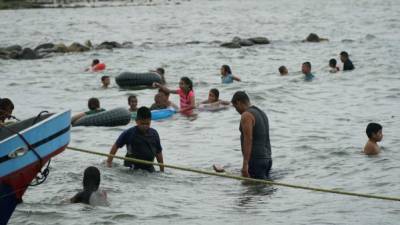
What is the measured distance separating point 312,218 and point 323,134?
24.9 feet

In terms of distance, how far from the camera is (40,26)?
7006 cm

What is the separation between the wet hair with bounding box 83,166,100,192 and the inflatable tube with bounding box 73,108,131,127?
8173 mm

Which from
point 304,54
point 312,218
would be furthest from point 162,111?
point 304,54

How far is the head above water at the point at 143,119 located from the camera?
1334 cm

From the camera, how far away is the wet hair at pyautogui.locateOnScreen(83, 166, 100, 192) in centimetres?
1120

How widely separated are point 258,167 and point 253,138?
1.69ft

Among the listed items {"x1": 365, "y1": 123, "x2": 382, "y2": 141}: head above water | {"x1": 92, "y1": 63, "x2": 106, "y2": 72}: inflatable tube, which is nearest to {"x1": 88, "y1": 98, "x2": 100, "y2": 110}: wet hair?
{"x1": 365, "y1": 123, "x2": 382, "y2": 141}: head above water

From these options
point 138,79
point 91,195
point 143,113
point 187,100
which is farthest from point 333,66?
point 91,195

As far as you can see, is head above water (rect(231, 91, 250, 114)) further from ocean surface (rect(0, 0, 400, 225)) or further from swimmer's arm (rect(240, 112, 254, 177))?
ocean surface (rect(0, 0, 400, 225))

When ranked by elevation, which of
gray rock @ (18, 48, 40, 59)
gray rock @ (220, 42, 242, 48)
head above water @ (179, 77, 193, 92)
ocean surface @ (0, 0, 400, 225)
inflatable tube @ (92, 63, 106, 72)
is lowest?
ocean surface @ (0, 0, 400, 225)

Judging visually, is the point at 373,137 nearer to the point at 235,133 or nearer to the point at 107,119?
the point at 235,133

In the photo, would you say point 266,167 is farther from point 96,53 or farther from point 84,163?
point 96,53

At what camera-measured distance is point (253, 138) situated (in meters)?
13.1

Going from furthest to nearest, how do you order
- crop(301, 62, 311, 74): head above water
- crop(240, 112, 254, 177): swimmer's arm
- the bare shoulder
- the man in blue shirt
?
crop(301, 62, 311, 74): head above water < the bare shoulder < the man in blue shirt < crop(240, 112, 254, 177): swimmer's arm
